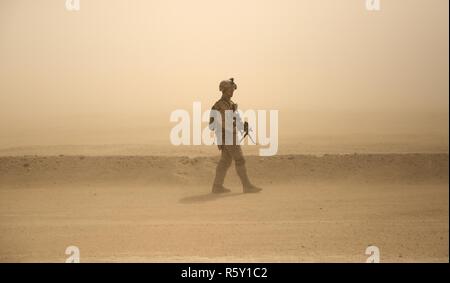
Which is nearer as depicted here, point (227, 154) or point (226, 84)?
point (226, 84)

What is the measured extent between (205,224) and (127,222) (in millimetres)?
1122

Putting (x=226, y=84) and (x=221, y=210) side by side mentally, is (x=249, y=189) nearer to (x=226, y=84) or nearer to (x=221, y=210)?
(x=221, y=210)

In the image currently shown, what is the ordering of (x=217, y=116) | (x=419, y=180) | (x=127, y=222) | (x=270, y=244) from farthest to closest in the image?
1. (x=419, y=180)
2. (x=217, y=116)
3. (x=127, y=222)
4. (x=270, y=244)

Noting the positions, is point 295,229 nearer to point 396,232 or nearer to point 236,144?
point 396,232

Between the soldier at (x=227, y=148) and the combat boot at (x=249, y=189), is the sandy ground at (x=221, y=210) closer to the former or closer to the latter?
the combat boot at (x=249, y=189)

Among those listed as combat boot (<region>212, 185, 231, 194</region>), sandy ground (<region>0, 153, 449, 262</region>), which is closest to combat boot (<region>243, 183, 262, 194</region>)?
sandy ground (<region>0, 153, 449, 262</region>)

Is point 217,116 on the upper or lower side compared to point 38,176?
upper

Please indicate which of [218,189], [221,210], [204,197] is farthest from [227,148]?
[221,210]

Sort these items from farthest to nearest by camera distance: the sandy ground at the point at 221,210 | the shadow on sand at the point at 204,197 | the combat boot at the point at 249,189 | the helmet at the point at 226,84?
the combat boot at the point at 249,189 → the helmet at the point at 226,84 → the shadow on sand at the point at 204,197 → the sandy ground at the point at 221,210

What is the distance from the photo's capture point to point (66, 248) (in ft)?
22.7

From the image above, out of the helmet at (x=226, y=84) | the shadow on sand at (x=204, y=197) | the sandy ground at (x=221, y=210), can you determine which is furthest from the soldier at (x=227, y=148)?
the sandy ground at (x=221, y=210)

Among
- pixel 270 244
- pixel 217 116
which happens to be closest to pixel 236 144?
pixel 217 116

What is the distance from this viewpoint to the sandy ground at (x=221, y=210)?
6.74 meters

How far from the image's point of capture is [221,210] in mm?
8422
